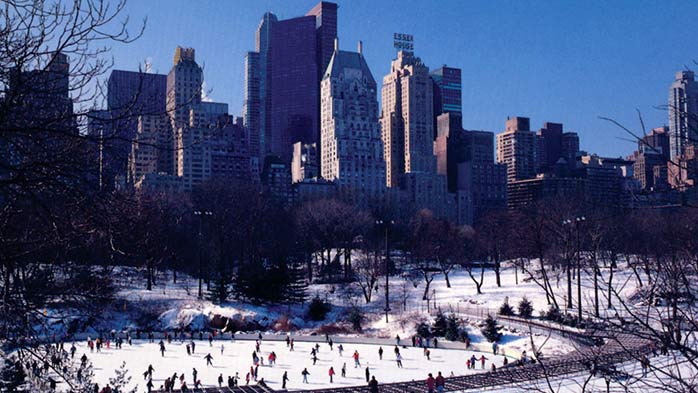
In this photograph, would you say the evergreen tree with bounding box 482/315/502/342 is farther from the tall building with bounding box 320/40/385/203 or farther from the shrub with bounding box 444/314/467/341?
the tall building with bounding box 320/40/385/203

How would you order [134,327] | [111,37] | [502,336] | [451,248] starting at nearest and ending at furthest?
[111,37]
[502,336]
[134,327]
[451,248]

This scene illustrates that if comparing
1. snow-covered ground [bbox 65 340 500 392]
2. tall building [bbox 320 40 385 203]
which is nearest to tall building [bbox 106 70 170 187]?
snow-covered ground [bbox 65 340 500 392]

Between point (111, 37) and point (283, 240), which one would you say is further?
point (283, 240)

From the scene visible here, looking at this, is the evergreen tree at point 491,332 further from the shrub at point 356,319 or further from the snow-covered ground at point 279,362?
the shrub at point 356,319

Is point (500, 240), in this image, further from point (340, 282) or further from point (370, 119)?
point (370, 119)

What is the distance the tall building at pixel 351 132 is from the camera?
548 ft

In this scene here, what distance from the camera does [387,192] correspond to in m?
167

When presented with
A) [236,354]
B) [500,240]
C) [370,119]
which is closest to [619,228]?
[500,240]

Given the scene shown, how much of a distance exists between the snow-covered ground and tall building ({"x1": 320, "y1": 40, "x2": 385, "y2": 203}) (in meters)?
115

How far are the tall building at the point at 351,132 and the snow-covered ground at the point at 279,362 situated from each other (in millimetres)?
114567

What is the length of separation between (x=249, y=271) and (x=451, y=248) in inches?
1064

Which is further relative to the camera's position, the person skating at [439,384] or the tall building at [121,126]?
the person skating at [439,384]

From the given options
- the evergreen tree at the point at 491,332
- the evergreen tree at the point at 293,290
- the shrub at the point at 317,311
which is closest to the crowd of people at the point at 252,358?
the evergreen tree at the point at 491,332

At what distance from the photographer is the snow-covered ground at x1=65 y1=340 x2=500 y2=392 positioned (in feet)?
104
